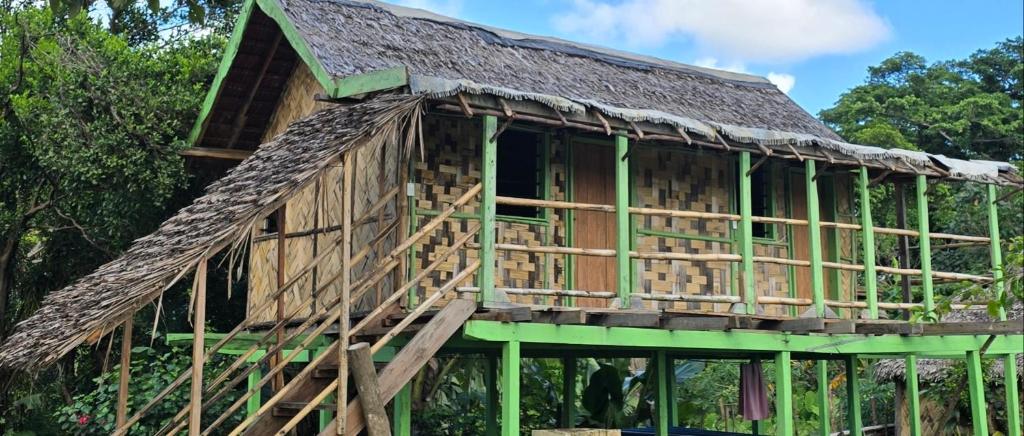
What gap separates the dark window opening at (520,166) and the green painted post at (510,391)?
6.71 ft

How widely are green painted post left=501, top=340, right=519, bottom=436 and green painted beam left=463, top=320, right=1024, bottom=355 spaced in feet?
0.35

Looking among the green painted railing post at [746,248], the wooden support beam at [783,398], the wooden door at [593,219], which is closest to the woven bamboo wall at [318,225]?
the wooden door at [593,219]

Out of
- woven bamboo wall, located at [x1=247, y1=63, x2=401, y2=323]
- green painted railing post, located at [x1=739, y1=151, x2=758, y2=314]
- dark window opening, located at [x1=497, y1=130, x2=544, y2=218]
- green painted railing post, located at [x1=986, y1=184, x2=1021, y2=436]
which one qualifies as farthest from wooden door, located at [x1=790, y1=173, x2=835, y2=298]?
woven bamboo wall, located at [x1=247, y1=63, x2=401, y2=323]

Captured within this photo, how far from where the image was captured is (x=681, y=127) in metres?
9.23

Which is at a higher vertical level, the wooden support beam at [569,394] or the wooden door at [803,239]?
the wooden door at [803,239]

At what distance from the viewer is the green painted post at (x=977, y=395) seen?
35.3 ft

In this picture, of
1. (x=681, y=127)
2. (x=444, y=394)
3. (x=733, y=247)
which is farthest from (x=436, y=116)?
(x=444, y=394)

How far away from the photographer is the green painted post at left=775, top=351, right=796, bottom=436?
9.66 m

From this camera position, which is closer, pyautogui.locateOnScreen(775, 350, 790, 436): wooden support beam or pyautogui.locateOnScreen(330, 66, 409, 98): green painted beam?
pyautogui.locateOnScreen(330, 66, 409, 98): green painted beam

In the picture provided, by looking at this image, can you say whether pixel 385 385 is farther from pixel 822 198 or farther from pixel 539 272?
pixel 822 198

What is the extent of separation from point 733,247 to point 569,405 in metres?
3.16

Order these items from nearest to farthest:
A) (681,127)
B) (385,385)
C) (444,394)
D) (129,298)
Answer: (129,298)
(385,385)
(681,127)
(444,394)

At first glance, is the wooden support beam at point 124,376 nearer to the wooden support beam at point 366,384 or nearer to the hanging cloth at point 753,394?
the wooden support beam at point 366,384

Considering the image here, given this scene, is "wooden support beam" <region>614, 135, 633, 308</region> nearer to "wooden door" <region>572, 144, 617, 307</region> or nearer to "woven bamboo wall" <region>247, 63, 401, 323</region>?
"wooden door" <region>572, 144, 617, 307</region>
